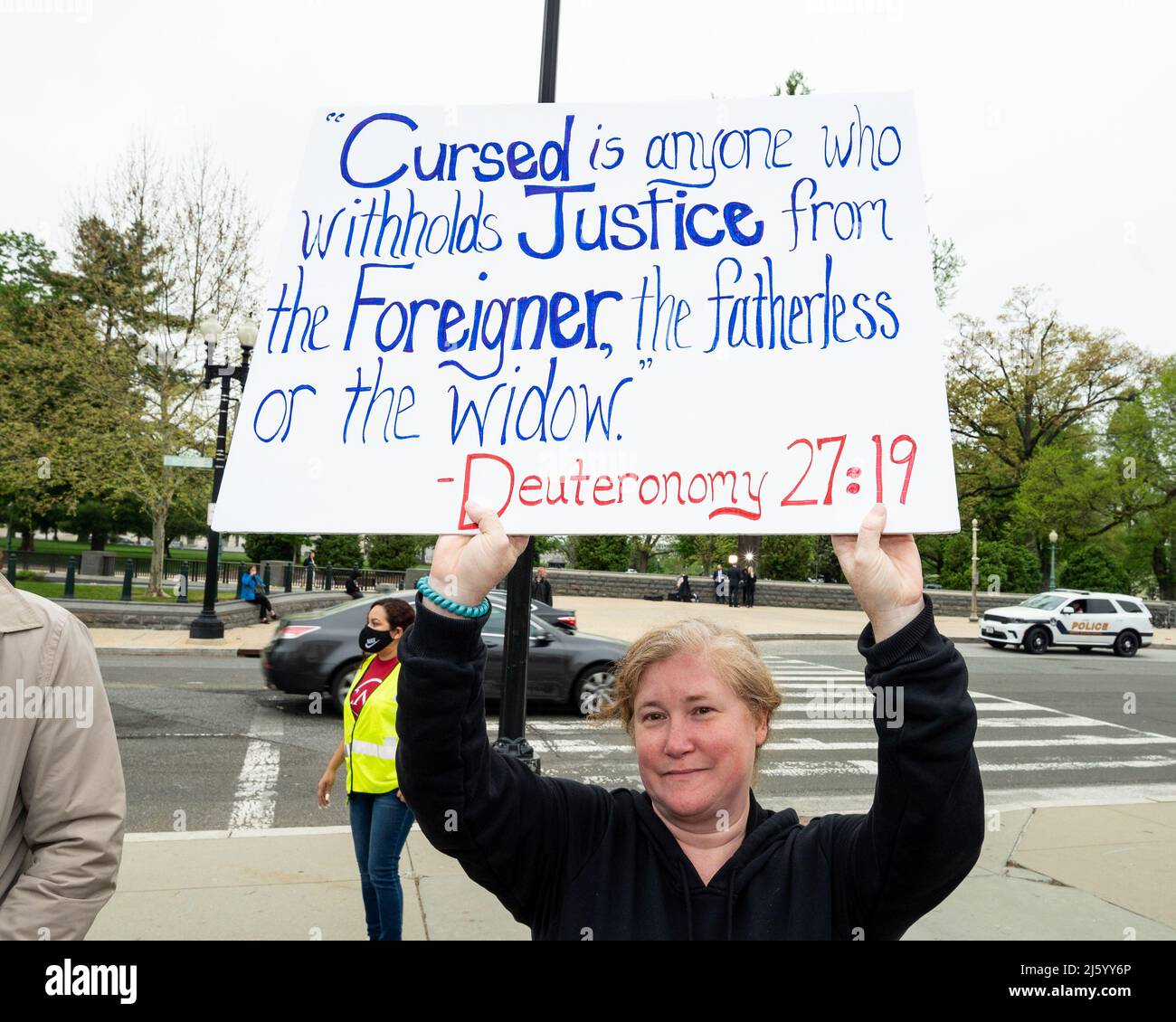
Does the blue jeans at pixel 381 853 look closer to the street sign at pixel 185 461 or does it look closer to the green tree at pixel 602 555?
the street sign at pixel 185 461

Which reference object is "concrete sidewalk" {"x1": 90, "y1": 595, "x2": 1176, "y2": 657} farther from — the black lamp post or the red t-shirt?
the red t-shirt

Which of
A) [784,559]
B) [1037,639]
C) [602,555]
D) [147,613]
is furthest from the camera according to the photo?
[602,555]

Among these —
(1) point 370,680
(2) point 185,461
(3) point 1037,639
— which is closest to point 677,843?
(1) point 370,680

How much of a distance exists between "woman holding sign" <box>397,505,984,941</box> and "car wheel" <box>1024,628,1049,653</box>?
78.8ft

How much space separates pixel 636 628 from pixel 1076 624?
10962 millimetres

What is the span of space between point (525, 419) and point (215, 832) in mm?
5161

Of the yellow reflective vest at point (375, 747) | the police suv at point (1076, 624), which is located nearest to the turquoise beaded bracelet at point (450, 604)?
the yellow reflective vest at point (375, 747)

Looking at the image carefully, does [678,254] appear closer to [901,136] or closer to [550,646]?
[901,136]

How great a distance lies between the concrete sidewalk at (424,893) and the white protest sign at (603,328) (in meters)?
3.30

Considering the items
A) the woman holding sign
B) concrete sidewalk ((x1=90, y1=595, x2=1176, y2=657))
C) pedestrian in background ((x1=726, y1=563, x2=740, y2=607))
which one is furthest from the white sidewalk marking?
pedestrian in background ((x1=726, y1=563, x2=740, y2=607))

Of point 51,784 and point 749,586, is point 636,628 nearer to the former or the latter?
point 749,586

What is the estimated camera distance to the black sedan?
Result: 1068 centimetres

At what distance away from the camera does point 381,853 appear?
4055mm

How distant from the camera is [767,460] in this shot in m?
2.17
